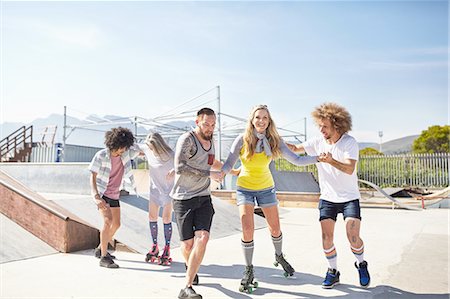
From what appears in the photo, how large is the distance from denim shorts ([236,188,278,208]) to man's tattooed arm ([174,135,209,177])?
0.51 m

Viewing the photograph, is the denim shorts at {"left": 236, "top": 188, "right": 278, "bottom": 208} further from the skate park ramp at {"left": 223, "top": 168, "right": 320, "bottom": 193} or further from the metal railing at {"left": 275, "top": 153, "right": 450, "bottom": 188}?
the metal railing at {"left": 275, "top": 153, "right": 450, "bottom": 188}

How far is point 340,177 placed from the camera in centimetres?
353

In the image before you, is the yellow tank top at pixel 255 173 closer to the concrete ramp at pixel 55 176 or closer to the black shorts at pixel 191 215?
the black shorts at pixel 191 215

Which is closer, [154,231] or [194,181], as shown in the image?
[194,181]

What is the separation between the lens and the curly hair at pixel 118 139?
4.43 metres

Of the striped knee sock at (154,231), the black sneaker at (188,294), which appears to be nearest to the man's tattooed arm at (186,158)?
the black sneaker at (188,294)

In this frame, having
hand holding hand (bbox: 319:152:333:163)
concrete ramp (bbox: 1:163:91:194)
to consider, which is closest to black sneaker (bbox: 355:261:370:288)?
hand holding hand (bbox: 319:152:333:163)

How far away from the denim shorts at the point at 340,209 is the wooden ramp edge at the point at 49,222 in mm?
3400

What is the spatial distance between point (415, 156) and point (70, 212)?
1903cm

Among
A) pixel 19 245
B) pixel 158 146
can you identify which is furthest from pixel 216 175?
pixel 19 245

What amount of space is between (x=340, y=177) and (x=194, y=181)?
1452 mm

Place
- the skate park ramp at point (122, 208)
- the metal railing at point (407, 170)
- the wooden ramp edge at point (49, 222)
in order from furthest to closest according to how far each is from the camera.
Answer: the metal railing at point (407, 170)
the skate park ramp at point (122, 208)
the wooden ramp edge at point (49, 222)

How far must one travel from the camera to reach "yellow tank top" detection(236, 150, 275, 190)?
3662mm

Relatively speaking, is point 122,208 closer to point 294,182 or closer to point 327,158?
point 327,158
